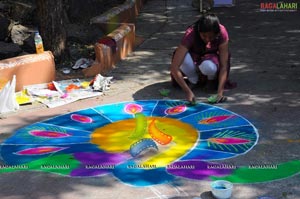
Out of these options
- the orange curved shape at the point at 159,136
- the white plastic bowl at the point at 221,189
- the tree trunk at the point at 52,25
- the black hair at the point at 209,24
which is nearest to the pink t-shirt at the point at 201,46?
the black hair at the point at 209,24

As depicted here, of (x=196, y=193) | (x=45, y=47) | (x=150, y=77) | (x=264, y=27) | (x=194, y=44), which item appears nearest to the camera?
(x=196, y=193)

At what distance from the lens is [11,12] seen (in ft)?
31.3

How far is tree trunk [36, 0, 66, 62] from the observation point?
7195 millimetres

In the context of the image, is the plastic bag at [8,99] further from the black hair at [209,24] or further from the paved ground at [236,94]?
the black hair at [209,24]

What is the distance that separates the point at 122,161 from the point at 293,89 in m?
2.79

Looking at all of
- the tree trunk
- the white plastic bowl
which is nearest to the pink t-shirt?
the white plastic bowl

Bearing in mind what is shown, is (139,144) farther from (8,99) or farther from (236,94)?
(8,99)

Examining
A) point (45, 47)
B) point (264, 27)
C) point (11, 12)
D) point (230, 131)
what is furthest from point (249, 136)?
point (11, 12)

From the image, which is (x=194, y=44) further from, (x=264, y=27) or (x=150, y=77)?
(x=264, y=27)

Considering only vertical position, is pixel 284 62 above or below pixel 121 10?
below

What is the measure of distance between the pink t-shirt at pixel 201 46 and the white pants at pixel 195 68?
2.6 inches

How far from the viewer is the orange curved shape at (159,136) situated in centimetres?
443

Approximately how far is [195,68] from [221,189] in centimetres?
266

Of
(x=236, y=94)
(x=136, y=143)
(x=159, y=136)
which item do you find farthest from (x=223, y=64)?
(x=136, y=143)
